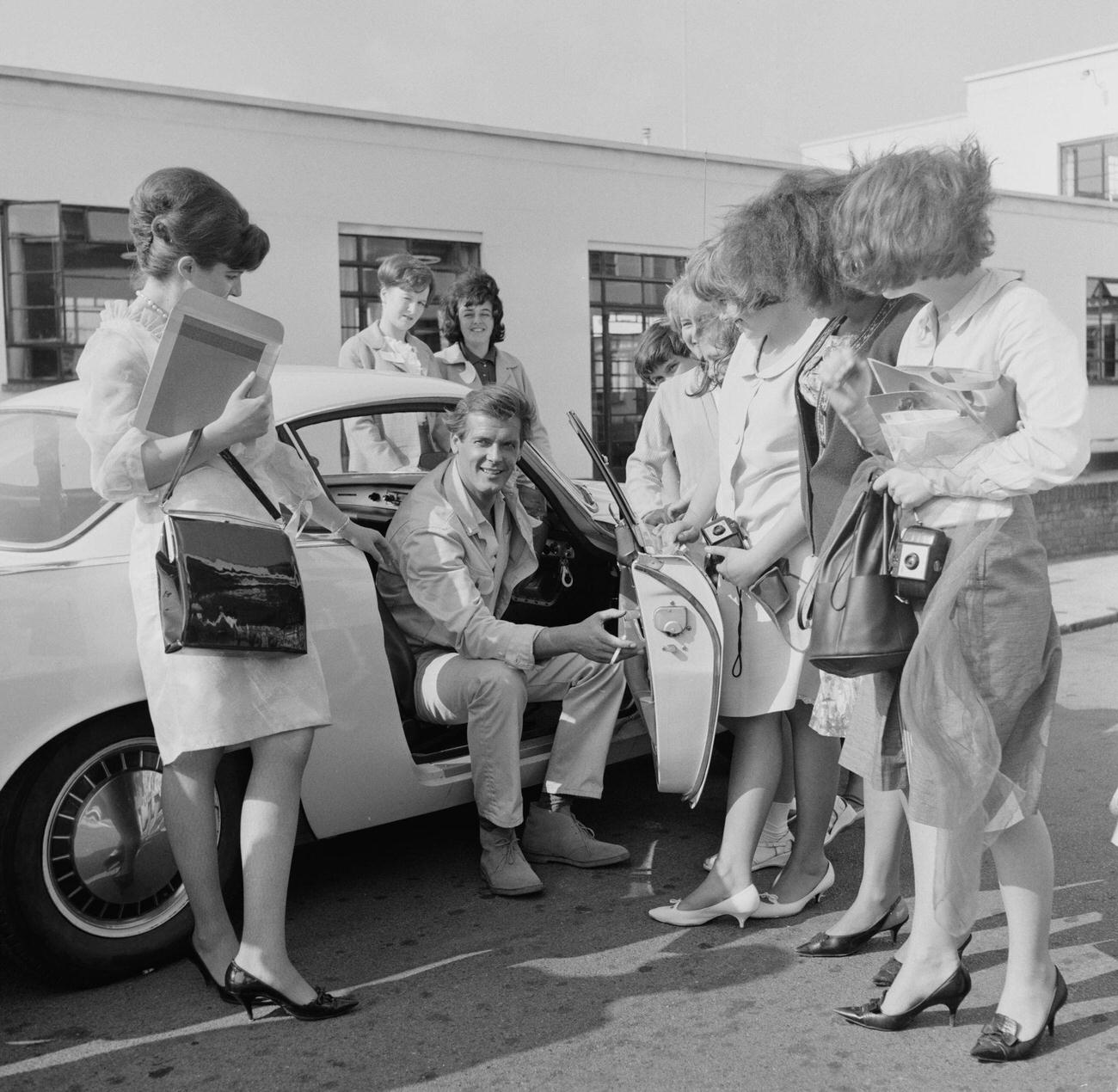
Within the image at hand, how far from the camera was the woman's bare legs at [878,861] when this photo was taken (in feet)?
10.9

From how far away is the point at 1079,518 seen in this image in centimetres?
1249

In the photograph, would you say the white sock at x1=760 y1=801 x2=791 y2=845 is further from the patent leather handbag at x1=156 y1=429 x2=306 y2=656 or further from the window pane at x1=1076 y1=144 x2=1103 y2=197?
the window pane at x1=1076 y1=144 x2=1103 y2=197

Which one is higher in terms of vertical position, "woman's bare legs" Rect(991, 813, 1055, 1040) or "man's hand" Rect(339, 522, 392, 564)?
"man's hand" Rect(339, 522, 392, 564)

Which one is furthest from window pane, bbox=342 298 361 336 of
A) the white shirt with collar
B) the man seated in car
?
the white shirt with collar

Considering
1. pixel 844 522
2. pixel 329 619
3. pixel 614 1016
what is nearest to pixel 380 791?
pixel 329 619

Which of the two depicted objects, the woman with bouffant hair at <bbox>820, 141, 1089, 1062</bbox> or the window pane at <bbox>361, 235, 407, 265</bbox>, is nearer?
the woman with bouffant hair at <bbox>820, 141, 1089, 1062</bbox>

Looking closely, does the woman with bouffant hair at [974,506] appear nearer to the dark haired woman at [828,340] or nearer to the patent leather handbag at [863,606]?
the patent leather handbag at [863,606]

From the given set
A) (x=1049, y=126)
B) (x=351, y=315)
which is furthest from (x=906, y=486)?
(x=1049, y=126)

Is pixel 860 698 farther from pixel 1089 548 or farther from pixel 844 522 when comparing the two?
pixel 1089 548

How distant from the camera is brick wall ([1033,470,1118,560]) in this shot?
40.0 feet

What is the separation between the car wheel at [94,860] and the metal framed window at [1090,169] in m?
31.5

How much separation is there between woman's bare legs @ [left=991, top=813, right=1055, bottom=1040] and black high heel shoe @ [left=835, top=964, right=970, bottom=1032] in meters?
0.13

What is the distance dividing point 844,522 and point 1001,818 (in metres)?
0.68

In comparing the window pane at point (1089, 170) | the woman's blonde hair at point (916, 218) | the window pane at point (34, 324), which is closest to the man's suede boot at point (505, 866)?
the woman's blonde hair at point (916, 218)
